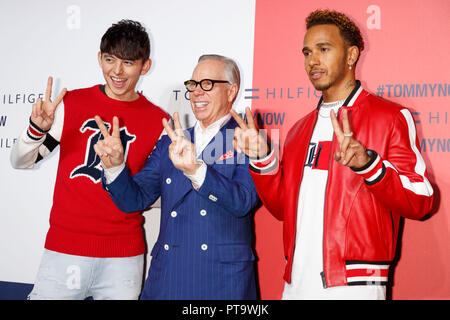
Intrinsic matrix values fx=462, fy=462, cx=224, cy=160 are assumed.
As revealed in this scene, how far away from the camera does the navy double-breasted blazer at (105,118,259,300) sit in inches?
78.9

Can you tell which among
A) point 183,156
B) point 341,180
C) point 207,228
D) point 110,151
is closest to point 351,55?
point 341,180

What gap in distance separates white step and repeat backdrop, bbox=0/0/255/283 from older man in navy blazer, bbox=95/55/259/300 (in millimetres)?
519

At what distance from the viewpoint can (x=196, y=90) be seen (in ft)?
7.34

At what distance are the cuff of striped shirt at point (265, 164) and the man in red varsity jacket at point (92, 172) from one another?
30.2 inches

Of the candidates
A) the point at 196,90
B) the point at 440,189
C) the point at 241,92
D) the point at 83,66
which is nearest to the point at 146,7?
the point at 83,66

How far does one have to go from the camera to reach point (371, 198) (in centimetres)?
184

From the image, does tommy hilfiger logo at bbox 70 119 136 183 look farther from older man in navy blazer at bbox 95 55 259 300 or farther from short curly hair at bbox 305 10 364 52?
short curly hair at bbox 305 10 364 52

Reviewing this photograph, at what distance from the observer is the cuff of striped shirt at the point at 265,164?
1.92m

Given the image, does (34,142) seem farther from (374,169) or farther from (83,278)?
(374,169)

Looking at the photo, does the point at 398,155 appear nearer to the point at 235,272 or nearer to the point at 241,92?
the point at 235,272

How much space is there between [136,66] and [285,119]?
0.88m

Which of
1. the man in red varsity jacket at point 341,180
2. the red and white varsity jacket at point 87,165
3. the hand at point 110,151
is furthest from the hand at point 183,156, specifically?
the red and white varsity jacket at point 87,165

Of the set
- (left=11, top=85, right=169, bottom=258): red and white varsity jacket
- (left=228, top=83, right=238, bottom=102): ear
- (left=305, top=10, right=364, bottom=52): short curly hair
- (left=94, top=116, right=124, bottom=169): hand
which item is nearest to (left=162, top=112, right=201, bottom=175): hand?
(left=94, top=116, right=124, bottom=169): hand

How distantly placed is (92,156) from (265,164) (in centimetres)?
99
